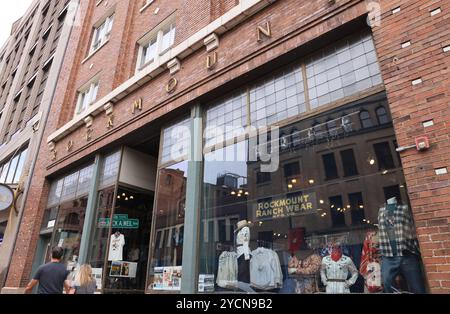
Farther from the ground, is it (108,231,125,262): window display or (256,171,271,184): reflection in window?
(256,171,271,184): reflection in window

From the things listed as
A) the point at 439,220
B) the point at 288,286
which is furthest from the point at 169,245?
the point at 439,220

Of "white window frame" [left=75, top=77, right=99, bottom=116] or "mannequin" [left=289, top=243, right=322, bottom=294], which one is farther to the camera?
"white window frame" [left=75, top=77, right=99, bottom=116]

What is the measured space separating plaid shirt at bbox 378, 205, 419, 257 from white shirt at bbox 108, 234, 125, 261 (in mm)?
6925

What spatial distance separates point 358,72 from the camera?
5312 millimetres

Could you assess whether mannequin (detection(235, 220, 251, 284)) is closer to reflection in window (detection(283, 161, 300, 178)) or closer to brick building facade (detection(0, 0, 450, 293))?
brick building facade (detection(0, 0, 450, 293))

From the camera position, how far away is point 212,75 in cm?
726

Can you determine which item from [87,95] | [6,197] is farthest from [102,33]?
[6,197]

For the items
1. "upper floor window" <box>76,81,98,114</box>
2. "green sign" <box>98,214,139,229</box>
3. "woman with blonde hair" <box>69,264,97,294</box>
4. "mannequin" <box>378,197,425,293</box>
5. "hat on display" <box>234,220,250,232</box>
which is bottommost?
"woman with blonde hair" <box>69,264,97,294</box>

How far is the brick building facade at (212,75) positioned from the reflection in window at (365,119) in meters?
0.29

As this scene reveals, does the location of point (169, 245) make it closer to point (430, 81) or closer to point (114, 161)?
point (114, 161)

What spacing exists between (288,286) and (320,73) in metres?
3.76

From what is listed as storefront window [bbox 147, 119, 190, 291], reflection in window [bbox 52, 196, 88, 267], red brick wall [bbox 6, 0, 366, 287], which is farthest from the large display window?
reflection in window [bbox 52, 196, 88, 267]

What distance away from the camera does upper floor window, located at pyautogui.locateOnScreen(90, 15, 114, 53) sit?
13.0m

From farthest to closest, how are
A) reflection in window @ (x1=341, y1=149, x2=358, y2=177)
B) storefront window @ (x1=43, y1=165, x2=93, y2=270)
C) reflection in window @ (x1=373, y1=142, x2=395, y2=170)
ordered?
storefront window @ (x1=43, y1=165, x2=93, y2=270), reflection in window @ (x1=341, y1=149, x2=358, y2=177), reflection in window @ (x1=373, y1=142, x2=395, y2=170)
